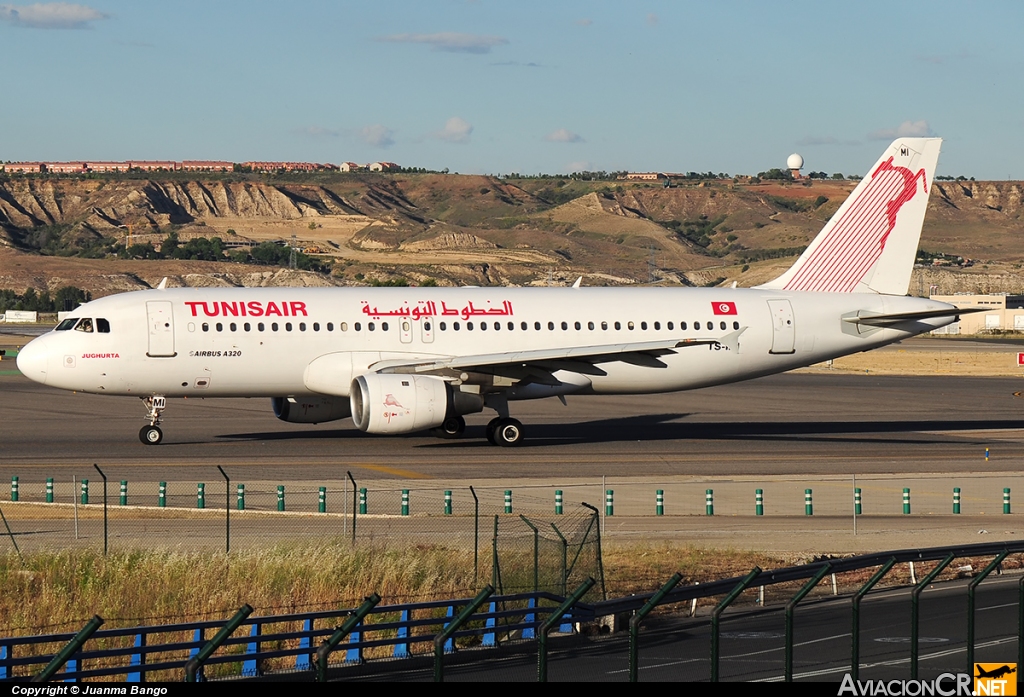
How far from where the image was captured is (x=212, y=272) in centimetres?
18538

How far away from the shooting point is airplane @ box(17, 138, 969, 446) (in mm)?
41375

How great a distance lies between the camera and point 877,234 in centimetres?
4825

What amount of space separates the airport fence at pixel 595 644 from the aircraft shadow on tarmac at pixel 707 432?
24178 millimetres

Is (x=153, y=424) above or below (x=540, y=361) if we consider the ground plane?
below

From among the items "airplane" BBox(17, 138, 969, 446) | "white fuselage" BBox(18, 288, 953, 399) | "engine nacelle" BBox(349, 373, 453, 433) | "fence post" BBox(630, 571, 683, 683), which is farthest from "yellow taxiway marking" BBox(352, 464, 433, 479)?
"fence post" BBox(630, 571, 683, 683)

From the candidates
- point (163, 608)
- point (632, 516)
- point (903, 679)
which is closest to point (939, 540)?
point (632, 516)

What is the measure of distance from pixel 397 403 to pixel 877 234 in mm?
18565

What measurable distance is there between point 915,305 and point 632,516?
20.0 m

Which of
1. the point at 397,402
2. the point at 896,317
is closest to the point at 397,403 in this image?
the point at 397,402

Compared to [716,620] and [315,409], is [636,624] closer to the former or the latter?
[716,620]

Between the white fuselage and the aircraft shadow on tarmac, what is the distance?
2660 mm

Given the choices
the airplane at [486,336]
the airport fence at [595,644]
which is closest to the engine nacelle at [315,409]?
the airplane at [486,336]

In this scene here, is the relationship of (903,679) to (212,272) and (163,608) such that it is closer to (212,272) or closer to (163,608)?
(163,608)

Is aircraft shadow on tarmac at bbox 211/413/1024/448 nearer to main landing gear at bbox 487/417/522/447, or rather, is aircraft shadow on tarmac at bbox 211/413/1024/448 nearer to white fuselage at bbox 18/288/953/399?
main landing gear at bbox 487/417/522/447
